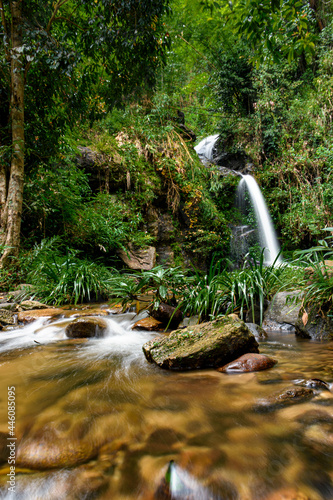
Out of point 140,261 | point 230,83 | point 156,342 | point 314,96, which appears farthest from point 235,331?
point 230,83

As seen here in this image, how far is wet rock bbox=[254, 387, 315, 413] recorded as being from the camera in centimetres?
114

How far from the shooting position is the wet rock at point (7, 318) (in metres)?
3.08

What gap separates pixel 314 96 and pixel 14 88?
935cm

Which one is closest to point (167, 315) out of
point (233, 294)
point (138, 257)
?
point (233, 294)

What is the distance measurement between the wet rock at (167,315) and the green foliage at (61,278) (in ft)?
5.72

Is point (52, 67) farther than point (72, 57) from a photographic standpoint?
No

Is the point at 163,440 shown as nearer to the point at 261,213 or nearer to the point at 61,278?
the point at 61,278

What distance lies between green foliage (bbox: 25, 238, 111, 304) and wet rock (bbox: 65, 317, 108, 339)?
4.60 ft

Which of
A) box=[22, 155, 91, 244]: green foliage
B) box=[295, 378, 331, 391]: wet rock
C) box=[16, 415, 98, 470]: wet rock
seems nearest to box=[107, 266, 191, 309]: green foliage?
box=[295, 378, 331, 391]: wet rock

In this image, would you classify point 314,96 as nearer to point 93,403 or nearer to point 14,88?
point 14,88

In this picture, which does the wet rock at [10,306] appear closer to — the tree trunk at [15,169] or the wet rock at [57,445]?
the tree trunk at [15,169]

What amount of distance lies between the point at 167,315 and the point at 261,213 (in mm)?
7754

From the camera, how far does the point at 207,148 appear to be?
13.6 meters

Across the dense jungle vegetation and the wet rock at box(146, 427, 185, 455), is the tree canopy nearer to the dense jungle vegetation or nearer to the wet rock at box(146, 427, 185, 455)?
the dense jungle vegetation
